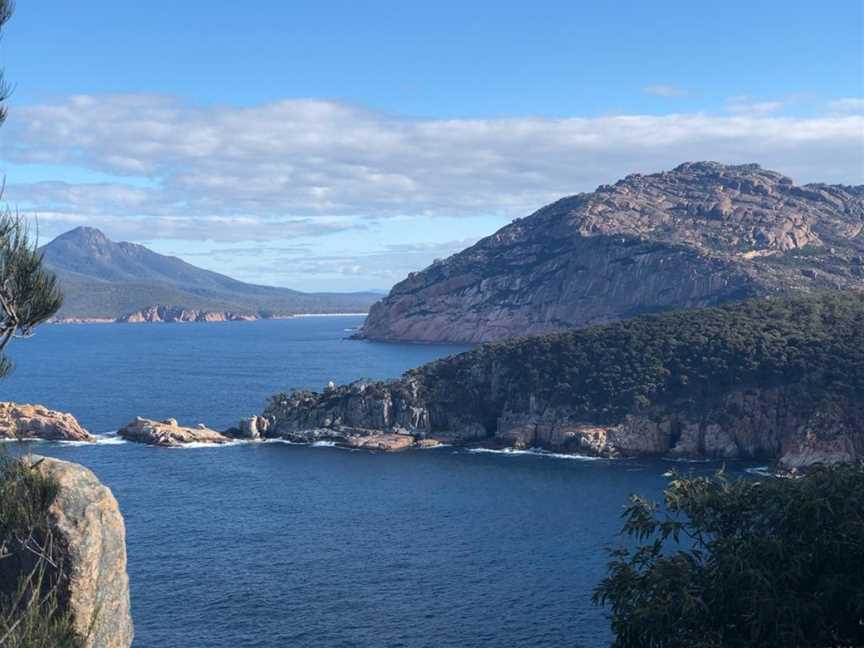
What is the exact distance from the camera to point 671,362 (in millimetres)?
100250

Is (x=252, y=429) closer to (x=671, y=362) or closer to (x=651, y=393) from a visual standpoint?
(x=651, y=393)

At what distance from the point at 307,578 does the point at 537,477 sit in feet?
109

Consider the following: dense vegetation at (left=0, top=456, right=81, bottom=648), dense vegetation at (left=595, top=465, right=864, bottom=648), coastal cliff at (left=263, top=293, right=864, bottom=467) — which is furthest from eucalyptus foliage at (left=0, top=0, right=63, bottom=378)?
coastal cliff at (left=263, top=293, right=864, bottom=467)

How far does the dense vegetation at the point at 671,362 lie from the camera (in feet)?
299

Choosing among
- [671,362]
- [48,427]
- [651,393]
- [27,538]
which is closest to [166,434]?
[48,427]

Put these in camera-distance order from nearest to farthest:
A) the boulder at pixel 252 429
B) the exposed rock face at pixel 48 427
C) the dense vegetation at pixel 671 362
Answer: the dense vegetation at pixel 671 362, the exposed rock face at pixel 48 427, the boulder at pixel 252 429

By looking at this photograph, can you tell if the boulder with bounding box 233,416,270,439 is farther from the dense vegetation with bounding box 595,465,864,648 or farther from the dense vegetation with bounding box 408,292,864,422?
the dense vegetation with bounding box 595,465,864,648

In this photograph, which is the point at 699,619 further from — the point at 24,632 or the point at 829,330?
the point at 829,330

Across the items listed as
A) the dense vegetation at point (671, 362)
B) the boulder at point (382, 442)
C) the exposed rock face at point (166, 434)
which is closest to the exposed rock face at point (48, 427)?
A: the exposed rock face at point (166, 434)

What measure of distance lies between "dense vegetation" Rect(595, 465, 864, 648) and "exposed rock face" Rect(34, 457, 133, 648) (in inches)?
471

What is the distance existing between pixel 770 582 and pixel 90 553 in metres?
14.9

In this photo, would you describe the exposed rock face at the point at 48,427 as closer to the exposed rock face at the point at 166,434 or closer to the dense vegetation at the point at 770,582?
the exposed rock face at the point at 166,434

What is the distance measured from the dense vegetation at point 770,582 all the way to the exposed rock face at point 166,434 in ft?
270

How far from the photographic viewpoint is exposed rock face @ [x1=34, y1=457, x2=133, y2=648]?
659 inches
